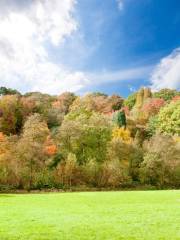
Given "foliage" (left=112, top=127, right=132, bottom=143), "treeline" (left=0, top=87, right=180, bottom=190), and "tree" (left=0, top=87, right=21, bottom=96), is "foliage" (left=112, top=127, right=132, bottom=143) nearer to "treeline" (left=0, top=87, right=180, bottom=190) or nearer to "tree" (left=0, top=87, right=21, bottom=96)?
"treeline" (left=0, top=87, right=180, bottom=190)

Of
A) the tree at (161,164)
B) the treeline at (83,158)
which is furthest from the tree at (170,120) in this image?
the tree at (161,164)

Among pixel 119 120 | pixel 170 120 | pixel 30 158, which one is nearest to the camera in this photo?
pixel 30 158

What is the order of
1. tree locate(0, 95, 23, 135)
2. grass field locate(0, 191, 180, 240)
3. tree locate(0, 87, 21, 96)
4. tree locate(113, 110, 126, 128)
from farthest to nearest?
tree locate(0, 87, 21, 96)
tree locate(113, 110, 126, 128)
tree locate(0, 95, 23, 135)
grass field locate(0, 191, 180, 240)

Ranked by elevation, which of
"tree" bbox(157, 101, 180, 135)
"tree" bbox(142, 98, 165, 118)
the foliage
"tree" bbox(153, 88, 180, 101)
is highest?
"tree" bbox(153, 88, 180, 101)

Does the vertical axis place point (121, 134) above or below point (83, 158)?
above

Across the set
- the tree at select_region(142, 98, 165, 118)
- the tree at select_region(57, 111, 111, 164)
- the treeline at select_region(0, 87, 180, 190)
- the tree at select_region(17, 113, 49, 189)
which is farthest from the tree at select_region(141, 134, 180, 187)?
the tree at select_region(142, 98, 165, 118)

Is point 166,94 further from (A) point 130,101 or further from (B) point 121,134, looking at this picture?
(B) point 121,134

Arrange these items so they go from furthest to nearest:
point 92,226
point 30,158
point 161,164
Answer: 1. point 161,164
2. point 30,158
3. point 92,226

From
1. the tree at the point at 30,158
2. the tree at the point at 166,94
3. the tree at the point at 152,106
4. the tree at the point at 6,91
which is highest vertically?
the tree at the point at 166,94

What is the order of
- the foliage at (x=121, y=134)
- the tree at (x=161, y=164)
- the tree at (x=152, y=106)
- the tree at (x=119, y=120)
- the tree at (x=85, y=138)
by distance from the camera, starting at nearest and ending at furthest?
the tree at (x=85, y=138) < the tree at (x=161, y=164) < the foliage at (x=121, y=134) < the tree at (x=119, y=120) < the tree at (x=152, y=106)

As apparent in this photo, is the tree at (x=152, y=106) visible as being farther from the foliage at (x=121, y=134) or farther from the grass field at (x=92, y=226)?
the grass field at (x=92, y=226)

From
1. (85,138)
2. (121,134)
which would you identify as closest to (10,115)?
(85,138)

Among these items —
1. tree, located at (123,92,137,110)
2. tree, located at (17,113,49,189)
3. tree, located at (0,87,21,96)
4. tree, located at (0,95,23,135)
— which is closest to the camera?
tree, located at (17,113,49,189)

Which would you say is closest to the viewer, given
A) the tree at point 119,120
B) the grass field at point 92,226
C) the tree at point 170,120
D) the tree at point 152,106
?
the grass field at point 92,226
